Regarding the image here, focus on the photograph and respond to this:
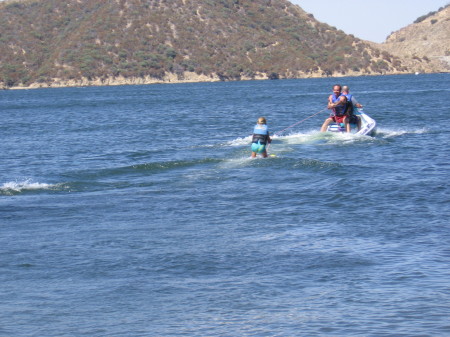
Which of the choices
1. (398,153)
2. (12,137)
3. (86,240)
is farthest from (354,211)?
(12,137)

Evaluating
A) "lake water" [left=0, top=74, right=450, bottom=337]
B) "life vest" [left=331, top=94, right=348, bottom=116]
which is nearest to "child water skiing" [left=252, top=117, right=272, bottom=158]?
"lake water" [left=0, top=74, right=450, bottom=337]

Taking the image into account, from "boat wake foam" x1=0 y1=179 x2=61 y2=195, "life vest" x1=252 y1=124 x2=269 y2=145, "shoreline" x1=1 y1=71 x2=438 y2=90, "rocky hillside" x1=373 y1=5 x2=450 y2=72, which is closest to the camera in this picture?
"boat wake foam" x1=0 y1=179 x2=61 y2=195

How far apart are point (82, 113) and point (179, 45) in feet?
219

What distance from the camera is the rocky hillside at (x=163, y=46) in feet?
364

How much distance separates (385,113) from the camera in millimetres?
38062

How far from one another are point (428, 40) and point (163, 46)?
7059 cm

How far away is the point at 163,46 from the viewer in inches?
4456

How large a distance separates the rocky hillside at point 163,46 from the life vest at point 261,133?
92.7 meters

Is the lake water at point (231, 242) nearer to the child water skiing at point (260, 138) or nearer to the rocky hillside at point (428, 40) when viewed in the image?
the child water skiing at point (260, 138)

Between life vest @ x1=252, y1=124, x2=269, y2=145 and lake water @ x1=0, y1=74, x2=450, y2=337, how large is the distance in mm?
740

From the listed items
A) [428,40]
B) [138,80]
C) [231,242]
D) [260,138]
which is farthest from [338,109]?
[428,40]

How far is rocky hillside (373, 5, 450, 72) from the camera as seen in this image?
481 ft

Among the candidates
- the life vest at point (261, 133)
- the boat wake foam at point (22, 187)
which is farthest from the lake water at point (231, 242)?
the life vest at point (261, 133)

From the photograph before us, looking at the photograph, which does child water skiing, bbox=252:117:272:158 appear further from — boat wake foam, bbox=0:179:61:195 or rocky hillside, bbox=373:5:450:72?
rocky hillside, bbox=373:5:450:72
